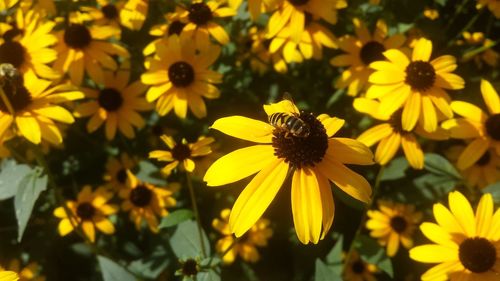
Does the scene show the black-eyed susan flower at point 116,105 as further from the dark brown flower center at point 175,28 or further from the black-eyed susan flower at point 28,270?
the black-eyed susan flower at point 28,270

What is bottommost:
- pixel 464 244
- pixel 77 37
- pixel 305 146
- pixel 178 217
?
pixel 464 244

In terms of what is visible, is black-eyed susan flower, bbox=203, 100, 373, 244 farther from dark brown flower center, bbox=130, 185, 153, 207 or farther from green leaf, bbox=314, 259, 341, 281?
dark brown flower center, bbox=130, 185, 153, 207

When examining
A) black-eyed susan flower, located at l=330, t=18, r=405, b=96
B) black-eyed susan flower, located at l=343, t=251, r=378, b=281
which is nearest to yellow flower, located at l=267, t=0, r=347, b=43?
black-eyed susan flower, located at l=330, t=18, r=405, b=96

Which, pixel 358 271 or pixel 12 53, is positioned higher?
pixel 12 53

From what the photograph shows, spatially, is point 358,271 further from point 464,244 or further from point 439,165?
point 464,244

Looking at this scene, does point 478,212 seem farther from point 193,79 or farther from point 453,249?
point 193,79

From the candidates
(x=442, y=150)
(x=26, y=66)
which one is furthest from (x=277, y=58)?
(x=26, y=66)

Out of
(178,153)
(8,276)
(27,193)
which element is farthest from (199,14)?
(8,276)
